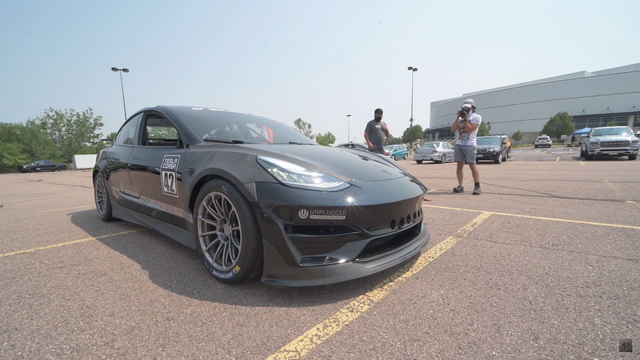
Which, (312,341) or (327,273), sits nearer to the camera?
(312,341)

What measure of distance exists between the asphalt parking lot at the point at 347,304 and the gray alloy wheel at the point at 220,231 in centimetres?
16

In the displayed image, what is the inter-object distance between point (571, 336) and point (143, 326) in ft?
6.93

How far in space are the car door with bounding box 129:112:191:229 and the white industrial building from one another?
8895 cm

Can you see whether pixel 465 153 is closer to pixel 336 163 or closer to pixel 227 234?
pixel 336 163

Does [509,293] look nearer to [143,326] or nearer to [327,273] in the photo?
[327,273]

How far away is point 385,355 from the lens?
4.35 feet

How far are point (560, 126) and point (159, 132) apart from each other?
76.0 m

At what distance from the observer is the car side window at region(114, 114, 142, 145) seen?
3547mm

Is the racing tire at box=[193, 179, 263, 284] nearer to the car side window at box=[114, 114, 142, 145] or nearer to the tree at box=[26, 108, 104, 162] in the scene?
the car side window at box=[114, 114, 142, 145]

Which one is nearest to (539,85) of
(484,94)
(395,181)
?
(484,94)

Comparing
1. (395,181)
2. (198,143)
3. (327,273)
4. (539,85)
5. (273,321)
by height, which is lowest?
(273,321)

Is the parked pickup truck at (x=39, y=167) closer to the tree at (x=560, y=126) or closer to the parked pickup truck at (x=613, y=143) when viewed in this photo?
the parked pickup truck at (x=613, y=143)

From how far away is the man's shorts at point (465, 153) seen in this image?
18.4ft

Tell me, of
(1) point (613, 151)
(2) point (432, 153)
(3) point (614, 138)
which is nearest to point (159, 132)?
(2) point (432, 153)
